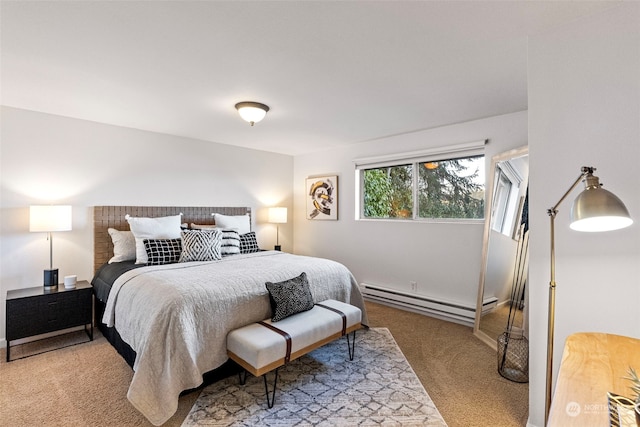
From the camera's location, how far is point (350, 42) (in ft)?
5.93

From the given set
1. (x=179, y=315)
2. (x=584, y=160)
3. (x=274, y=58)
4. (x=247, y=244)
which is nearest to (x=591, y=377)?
(x=584, y=160)

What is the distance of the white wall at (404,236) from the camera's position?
3295 millimetres

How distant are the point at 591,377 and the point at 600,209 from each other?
0.57 m

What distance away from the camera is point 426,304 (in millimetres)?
3586

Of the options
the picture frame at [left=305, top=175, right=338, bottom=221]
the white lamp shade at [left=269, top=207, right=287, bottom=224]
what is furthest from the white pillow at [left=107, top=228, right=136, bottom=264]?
the picture frame at [left=305, top=175, right=338, bottom=221]

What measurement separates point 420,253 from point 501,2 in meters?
2.77

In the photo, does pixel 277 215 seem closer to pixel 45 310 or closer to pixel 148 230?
Result: pixel 148 230

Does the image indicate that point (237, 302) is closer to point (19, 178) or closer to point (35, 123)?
point (19, 178)

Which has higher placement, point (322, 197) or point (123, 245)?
point (322, 197)

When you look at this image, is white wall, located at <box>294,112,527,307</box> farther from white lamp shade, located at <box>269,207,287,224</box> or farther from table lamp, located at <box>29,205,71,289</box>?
table lamp, located at <box>29,205,71,289</box>

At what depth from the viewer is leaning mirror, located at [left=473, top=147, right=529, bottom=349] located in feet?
8.54

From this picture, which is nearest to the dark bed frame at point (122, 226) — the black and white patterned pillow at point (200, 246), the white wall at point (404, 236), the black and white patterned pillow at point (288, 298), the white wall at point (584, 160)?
the black and white patterned pillow at point (288, 298)

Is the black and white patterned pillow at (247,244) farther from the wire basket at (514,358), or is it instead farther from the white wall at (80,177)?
the wire basket at (514,358)

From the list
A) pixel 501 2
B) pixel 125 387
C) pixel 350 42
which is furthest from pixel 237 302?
pixel 501 2
